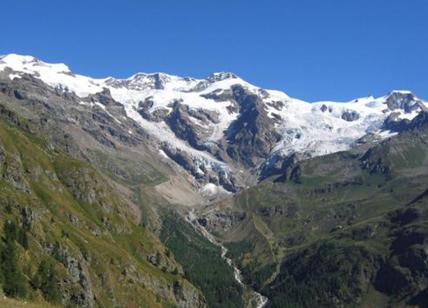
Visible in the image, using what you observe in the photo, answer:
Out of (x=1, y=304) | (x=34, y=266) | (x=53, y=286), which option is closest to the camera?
(x=1, y=304)

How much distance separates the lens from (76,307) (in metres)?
198

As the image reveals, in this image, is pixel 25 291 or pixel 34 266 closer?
pixel 25 291

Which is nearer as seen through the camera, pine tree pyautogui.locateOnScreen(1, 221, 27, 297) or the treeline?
pine tree pyautogui.locateOnScreen(1, 221, 27, 297)

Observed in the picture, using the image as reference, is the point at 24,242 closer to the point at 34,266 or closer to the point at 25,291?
the point at 34,266

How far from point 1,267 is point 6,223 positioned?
6398cm

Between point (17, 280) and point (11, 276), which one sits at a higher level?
point (11, 276)

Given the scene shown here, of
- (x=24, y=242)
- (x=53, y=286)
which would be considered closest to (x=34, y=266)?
(x=24, y=242)

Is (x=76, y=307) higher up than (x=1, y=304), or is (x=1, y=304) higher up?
(x=1, y=304)

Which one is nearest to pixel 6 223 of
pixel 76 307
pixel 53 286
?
pixel 76 307

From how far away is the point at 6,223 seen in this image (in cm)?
19350

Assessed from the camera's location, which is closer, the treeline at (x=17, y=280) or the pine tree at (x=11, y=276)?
the pine tree at (x=11, y=276)

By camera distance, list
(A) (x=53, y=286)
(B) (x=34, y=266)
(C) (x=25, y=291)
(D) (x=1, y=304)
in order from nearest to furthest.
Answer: (D) (x=1, y=304), (C) (x=25, y=291), (A) (x=53, y=286), (B) (x=34, y=266)

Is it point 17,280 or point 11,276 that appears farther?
point 11,276

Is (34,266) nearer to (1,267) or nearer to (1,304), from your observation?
(1,267)
